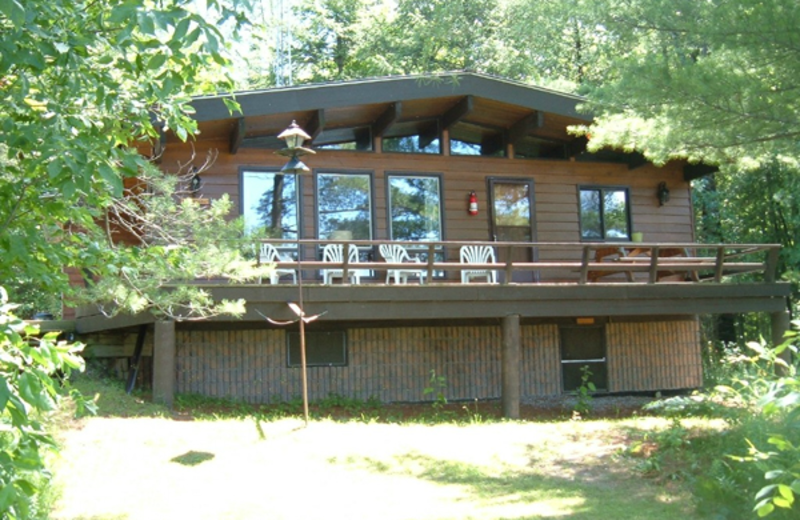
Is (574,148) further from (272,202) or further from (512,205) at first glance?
(272,202)

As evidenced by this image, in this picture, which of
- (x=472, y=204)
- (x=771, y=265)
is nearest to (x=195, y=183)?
(x=472, y=204)

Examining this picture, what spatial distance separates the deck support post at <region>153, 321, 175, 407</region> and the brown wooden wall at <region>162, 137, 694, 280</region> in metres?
2.66

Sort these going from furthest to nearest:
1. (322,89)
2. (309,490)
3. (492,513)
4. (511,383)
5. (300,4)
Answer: (300,4), (322,89), (511,383), (309,490), (492,513)

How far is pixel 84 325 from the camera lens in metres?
12.6

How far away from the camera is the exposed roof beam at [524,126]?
13.5 meters

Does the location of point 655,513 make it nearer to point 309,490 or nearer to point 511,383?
point 309,490

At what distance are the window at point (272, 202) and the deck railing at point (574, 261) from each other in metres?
0.31

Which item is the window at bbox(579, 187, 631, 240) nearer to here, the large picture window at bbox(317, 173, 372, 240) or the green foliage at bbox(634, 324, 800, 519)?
the large picture window at bbox(317, 173, 372, 240)

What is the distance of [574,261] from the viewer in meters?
14.5

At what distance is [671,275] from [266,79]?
63.2ft

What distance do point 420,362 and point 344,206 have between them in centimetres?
276

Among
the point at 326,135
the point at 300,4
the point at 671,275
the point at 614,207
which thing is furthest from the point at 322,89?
the point at 300,4

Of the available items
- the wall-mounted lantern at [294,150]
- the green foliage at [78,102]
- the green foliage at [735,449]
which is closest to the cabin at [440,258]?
the wall-mounted lantern at [294,150]

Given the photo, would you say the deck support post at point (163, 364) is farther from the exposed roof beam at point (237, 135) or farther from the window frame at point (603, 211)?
the window frame at point (603, 211)
